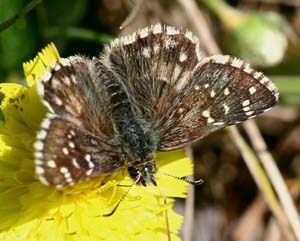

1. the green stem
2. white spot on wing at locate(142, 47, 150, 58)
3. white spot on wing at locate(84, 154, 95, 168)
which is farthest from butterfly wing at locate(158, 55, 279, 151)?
the green stem

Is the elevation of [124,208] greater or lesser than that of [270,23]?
lesser

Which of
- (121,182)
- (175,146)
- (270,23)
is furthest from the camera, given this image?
(270,23)

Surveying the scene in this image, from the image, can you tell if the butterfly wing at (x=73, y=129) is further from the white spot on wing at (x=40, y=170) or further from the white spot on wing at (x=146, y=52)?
the white spot on wing at (x=146, y=52)

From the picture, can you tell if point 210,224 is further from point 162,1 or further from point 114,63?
point 114,63

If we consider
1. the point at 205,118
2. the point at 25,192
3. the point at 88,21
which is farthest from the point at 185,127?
the point at 88,21

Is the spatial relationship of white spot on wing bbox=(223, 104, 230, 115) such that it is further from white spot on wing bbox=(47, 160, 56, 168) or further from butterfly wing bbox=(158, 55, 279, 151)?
white spot on wing bbox=(47, 160, 56, 168)

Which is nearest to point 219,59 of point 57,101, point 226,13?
point 57,101
